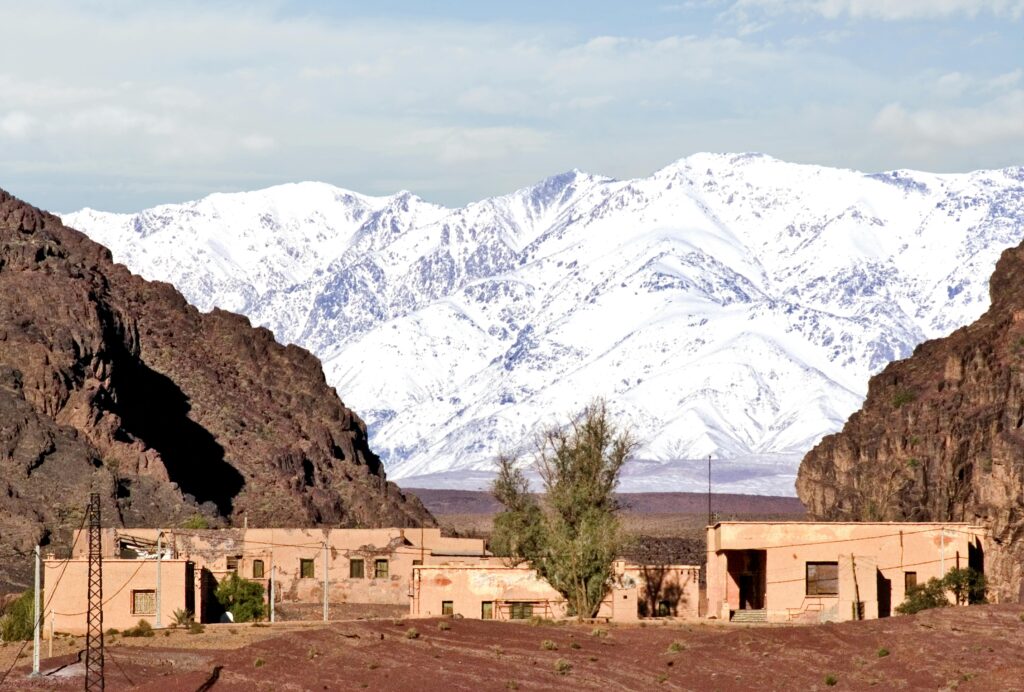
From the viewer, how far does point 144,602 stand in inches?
3735

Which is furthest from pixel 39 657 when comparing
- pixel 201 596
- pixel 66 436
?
pixel 66 436

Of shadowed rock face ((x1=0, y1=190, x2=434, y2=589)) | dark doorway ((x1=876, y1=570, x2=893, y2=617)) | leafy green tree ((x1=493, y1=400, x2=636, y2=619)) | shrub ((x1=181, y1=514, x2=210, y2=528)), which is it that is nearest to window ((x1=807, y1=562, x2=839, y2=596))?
dark doorway ((x1=876, y1=570, x2=893, y2=617))

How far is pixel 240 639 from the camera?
86.9 metres

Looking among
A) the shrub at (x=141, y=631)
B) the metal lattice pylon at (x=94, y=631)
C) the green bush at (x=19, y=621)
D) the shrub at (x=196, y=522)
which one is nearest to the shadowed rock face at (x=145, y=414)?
the shrub at (x=196, y=522)

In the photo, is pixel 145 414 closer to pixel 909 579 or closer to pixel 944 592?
pixel 909 579

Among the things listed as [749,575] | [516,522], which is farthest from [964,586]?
[516,522]

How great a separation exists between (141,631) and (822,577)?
89.8 feet

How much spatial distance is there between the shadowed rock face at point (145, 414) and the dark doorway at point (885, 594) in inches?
1780

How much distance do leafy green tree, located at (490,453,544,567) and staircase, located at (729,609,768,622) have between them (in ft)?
33.6

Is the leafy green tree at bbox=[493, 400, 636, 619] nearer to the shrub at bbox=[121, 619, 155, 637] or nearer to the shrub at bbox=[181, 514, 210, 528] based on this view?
the shrub at bbox=[121, 619, 155, 637]

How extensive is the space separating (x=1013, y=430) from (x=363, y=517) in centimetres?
4239

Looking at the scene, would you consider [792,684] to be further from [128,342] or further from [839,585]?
[128,342]

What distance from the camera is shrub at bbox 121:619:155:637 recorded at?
89875mm

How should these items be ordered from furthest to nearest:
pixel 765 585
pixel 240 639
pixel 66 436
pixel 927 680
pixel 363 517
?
1. pixel 363 517
2. pixel 66 436
3. pixel 765 585
4. pixel 240 639
5. pixel 927 680
